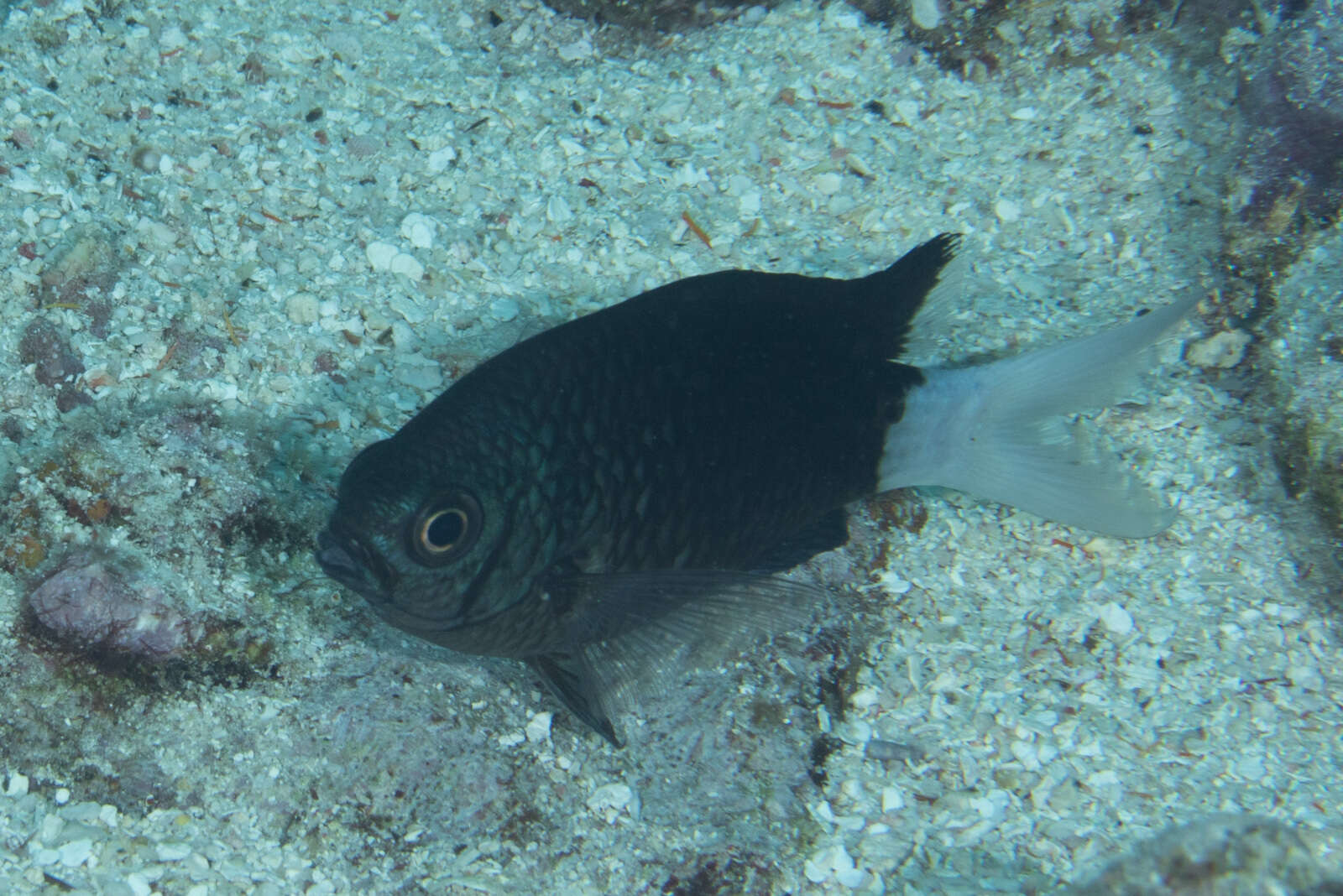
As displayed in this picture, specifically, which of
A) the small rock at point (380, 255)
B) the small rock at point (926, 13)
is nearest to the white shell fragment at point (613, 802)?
the small rock at point (380, 255)

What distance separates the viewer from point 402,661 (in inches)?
104

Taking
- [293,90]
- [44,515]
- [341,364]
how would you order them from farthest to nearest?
[293,90] → [341,364] → [44,515]

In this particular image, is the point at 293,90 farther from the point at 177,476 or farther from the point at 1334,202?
the point at 1334,202

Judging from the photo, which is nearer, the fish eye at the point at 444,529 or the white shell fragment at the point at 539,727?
the fish eye at the point at 444,529

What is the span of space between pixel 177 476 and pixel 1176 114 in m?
5.27

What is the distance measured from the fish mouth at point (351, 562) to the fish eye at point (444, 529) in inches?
3.5

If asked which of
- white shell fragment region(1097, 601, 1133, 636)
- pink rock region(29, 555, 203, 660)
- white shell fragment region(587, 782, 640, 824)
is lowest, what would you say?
white shell fragment region(587, 782, 640, 824)

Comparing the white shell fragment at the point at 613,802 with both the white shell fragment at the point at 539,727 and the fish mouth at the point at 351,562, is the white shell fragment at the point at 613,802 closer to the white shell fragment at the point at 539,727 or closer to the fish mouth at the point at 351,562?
the white shell fragment at the point at 539,727

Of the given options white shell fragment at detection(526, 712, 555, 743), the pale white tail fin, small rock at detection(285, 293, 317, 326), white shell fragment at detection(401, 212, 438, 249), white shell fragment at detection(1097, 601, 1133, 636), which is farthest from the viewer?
white shell fragment at detection(401, 212, 438, 249)

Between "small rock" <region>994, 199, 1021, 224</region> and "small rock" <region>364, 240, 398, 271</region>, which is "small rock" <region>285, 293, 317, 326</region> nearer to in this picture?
"small rock" <region>364, 240, 398, 271</region>

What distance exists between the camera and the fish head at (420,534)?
2068 millimetres

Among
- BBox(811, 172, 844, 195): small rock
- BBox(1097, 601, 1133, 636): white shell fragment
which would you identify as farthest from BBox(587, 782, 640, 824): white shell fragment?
BBox(811, 172, 844, 195): small rock

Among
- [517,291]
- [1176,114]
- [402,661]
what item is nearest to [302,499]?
[402,661]

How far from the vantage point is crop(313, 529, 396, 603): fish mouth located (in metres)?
2.07
